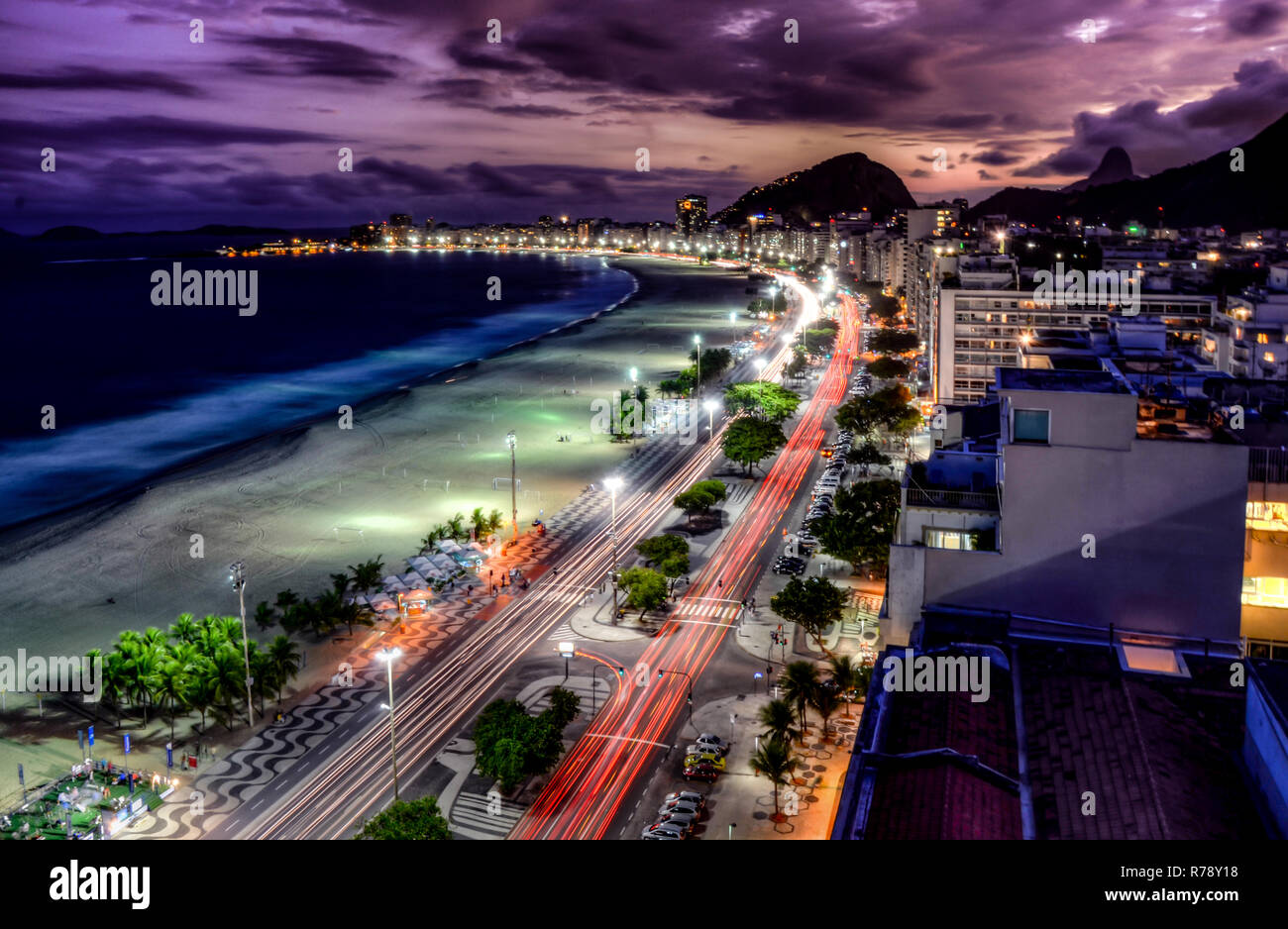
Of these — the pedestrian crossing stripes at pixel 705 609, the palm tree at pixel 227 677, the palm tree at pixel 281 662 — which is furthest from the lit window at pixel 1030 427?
the palm tree at pixel 227 677

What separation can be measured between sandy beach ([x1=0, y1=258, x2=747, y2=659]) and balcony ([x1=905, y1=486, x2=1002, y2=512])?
28.7 metres

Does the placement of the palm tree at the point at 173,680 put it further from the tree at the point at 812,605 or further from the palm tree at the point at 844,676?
the palm tree at the point at 844,676

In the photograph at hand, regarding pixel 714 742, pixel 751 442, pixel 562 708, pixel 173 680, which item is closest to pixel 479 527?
pixel 173 680

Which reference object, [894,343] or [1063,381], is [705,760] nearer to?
[1063,381]

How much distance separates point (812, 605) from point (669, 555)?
32.4 ft

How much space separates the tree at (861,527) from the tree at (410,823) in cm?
2632

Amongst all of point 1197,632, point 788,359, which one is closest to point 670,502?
point 1197,632

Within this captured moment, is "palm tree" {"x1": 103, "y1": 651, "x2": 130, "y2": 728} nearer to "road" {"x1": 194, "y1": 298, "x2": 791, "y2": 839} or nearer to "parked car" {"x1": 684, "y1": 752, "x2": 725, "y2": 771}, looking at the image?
"road" {"x1": 194, "y1": 298, "x2": 791, "y2": 839}

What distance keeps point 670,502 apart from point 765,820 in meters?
36.0

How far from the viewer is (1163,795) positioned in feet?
65.2

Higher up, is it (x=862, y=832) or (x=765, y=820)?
(x=862, y=832)

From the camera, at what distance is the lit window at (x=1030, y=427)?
3144cm
